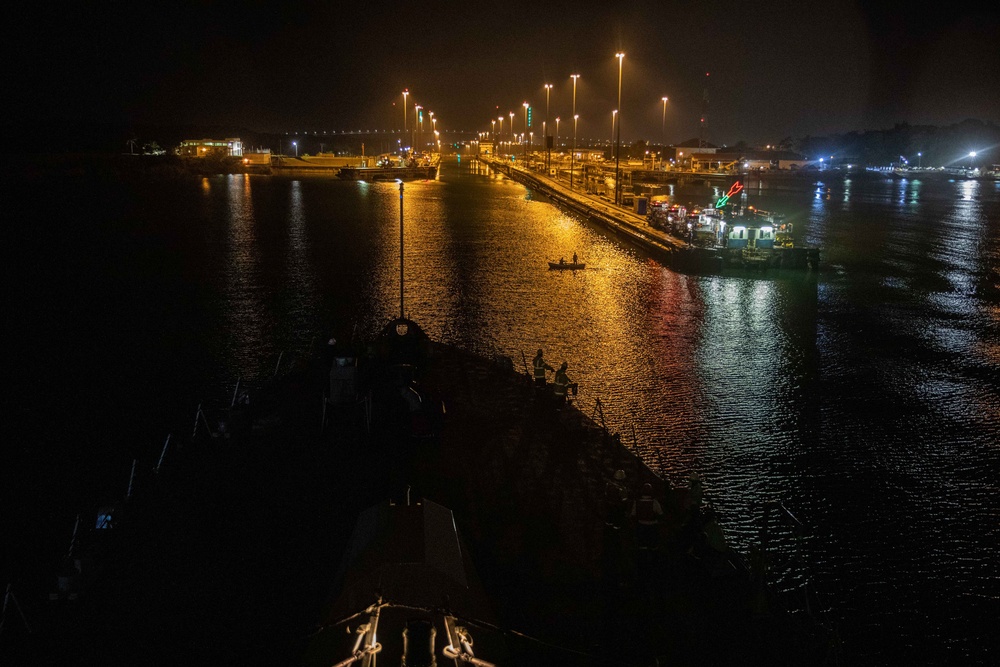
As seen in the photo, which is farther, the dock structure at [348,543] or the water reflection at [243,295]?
Answer: the water reflection at [243,295]

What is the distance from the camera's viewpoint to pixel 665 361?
16.9 meters

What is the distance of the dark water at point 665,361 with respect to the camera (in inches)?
376

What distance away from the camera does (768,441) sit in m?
12.7

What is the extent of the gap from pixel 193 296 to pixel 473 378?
14.2m

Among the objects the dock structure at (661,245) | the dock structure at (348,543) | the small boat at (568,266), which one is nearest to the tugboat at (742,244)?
the dock structure at (661,245)

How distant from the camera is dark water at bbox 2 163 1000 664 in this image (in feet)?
31.3

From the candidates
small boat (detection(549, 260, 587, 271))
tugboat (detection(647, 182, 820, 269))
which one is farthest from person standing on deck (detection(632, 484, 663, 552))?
tugboat (detection(647, 182, 820, 269))

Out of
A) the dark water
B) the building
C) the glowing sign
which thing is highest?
the building

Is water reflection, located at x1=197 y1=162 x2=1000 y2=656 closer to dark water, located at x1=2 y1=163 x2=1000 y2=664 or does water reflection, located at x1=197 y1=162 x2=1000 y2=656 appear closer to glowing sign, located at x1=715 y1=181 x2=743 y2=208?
dark water, located at x1=2 y1=163 x2=1000 y2=664

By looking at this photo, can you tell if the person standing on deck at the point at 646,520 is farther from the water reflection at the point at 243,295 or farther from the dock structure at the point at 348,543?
the water reflection at the point at 243,295

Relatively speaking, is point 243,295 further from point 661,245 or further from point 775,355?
point 661,245

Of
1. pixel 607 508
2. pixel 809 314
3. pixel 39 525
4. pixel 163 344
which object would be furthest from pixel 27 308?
pixel 809 314

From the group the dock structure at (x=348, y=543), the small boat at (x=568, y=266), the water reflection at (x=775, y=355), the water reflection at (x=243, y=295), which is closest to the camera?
the dock structure at (x=348, y=543)

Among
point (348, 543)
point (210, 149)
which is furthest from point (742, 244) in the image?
point (210, 149)
